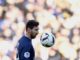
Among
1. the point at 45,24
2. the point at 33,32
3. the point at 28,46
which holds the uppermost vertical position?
the point at 33,32

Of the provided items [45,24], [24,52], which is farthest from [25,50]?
[45,24]

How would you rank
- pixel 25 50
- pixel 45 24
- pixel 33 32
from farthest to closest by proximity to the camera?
pixel 45 24 < pixel 33 32 < pixel 25 50

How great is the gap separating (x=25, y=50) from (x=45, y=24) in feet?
8.17

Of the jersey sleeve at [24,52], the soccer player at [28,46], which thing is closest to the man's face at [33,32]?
the soccer player at [28,46]

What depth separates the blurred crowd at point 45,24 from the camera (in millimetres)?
6719

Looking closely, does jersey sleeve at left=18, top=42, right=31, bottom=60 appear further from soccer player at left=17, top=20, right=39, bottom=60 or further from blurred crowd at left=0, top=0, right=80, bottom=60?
blurred crowd at left=0, top=0, right=80, bottom=60

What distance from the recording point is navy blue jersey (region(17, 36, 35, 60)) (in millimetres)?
4352

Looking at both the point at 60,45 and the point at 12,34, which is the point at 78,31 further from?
the point at 12,34

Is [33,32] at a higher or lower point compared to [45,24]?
higher

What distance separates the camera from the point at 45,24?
268 inches

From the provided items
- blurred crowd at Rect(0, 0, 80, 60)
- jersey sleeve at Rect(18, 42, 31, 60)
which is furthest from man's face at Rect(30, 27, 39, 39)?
blurred crowd at Rect(0, 0, 80, 60)

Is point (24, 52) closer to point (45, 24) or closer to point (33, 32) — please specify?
point (33, 32)

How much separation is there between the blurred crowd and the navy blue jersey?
2.28 m

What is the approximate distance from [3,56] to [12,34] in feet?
1.47
